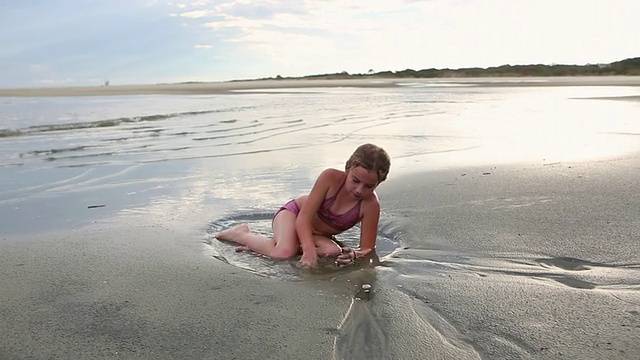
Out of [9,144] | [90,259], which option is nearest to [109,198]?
[90,259]

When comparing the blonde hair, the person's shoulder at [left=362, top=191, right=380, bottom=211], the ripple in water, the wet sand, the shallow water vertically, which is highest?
the blonde hair

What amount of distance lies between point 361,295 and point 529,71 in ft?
175

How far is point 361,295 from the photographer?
3166 mm

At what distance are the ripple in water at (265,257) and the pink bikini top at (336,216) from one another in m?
0.18

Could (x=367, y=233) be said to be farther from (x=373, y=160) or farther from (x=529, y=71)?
(x=529, y=71)

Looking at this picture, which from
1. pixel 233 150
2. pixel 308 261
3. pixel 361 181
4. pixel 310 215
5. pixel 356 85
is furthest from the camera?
pixel 356 85

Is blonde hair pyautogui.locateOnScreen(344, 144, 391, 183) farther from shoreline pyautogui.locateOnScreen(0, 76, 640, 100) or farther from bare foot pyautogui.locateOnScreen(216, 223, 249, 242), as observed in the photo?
shoreline pyautogui.locateOnScreen(0, 76, 640, 100)

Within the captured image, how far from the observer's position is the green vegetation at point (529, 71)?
45206 millimetres

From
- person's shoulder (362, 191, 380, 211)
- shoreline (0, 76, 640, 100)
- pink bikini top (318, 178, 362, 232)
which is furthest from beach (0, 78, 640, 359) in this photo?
shoreline (0, 76, 640, 100)

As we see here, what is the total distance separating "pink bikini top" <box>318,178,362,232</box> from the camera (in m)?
4.33

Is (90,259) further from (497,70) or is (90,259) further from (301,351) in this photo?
(497,70)

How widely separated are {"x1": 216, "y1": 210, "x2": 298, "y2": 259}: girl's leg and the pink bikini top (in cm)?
24

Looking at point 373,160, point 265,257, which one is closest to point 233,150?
point 265,257

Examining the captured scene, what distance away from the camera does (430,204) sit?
5305 millimetres
